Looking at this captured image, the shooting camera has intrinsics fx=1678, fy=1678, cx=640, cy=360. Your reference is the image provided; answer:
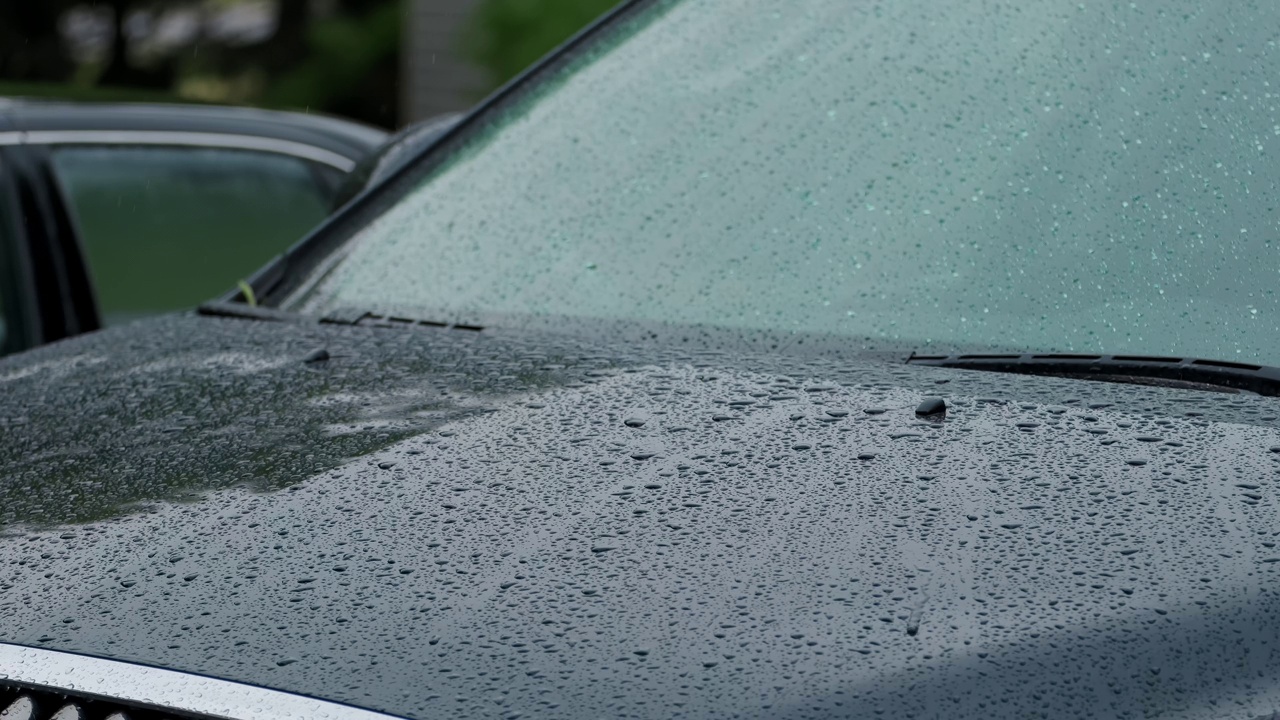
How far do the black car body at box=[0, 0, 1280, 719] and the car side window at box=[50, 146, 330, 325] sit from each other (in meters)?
1.48

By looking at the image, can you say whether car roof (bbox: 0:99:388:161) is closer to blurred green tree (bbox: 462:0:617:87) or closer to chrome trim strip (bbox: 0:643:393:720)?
chrome trim strip (bbox: 0:643:393:720)

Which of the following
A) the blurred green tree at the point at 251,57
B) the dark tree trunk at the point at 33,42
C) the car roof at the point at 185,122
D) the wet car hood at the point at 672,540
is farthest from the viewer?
the dark tree trunk at the point at 33,42

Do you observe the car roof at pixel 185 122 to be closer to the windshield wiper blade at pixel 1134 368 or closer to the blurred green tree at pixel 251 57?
the windshield wiper blade at pixel 1134 368

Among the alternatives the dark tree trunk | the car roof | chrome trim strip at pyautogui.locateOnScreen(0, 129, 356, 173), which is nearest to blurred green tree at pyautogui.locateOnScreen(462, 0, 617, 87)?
the car roof

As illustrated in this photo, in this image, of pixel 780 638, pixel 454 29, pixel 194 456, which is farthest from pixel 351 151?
pixel 454 29

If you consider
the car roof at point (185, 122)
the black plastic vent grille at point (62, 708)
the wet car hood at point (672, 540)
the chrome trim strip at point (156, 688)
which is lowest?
the black plastic vent grille at point (62, 708)

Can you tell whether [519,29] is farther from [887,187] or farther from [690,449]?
[690,449]

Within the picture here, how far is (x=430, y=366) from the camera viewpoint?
6.36 ft

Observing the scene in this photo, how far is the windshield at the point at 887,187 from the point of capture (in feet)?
6.15

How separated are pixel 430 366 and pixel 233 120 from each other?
2.22 m

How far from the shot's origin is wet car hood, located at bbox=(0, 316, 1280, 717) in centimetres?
122

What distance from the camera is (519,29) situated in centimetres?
1045

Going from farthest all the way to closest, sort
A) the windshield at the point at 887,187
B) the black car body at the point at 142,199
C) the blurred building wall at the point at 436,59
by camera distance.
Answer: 1. the blurred building wall at the point at 436,59
2. the black car body at the point at 142,199
3. the windshield at the point at 887,187

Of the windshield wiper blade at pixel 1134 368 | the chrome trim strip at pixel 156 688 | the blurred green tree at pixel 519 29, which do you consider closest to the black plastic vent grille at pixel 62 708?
the chrome trim strip at pixel 156 688
